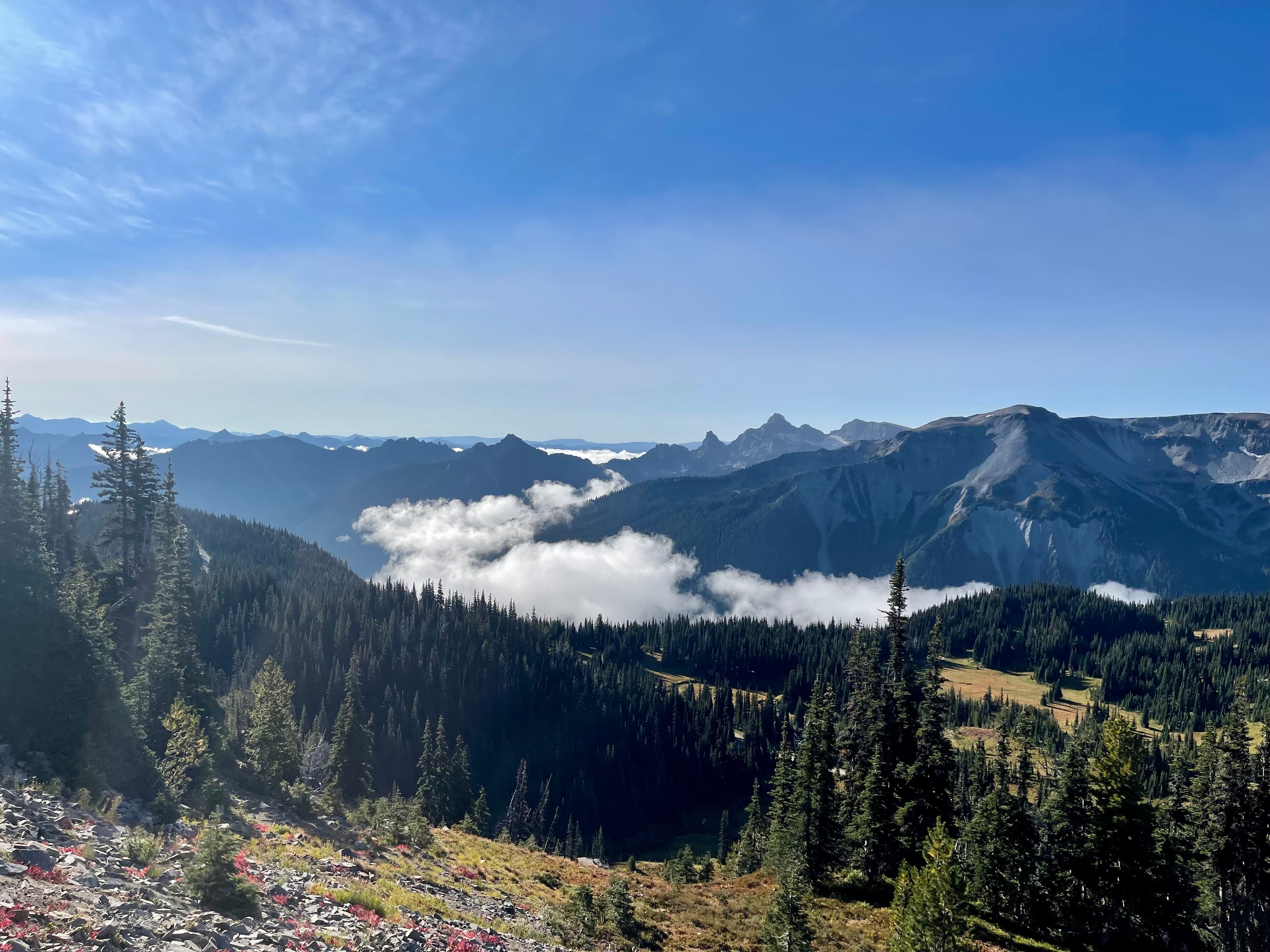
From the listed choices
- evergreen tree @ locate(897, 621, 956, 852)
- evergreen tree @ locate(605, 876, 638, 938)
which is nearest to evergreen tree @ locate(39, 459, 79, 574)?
evergreen tree @ locate(605, 876, 638, 938)

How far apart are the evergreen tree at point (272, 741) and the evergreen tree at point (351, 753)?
2246cm

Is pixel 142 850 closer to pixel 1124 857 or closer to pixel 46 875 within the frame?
pixel 46 875

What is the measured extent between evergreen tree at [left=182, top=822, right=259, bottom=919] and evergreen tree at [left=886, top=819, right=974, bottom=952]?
81.1 feet

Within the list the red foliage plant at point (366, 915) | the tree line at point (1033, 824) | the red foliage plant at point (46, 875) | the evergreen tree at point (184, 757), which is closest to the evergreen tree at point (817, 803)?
the tree line at point (1033, 824)

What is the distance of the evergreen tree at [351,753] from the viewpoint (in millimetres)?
76188

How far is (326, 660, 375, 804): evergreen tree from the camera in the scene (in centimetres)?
7619

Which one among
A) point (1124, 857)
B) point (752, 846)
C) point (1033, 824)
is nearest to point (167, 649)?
point (752, 846)

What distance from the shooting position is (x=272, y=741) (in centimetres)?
4925

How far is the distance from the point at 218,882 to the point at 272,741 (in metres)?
31.2

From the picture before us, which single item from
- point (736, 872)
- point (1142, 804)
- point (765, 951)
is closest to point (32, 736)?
point (765, 951)

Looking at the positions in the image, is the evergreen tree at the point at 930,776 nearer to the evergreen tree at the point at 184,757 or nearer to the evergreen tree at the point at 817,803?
the evergreen tree at the point at 817,803

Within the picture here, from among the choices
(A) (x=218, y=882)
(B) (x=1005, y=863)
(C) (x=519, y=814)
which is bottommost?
(C) (x=519, y=814)

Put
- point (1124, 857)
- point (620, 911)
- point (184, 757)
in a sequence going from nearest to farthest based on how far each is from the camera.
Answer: point (620, 911)
point (184, 757)
point (1124, 857)

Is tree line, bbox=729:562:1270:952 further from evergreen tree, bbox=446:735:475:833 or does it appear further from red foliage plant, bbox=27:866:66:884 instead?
evergreen tree, bbox=446:735:475:833
